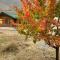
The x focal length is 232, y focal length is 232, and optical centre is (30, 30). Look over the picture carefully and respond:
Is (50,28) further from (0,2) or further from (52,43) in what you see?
(0,2)

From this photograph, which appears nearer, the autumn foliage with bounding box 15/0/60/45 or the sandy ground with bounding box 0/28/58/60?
the autumn foliage with bounding box 15/0/60/45

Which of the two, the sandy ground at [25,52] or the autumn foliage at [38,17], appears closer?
the autumn foliage at [38,17]

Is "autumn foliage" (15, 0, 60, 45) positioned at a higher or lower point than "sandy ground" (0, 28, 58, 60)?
higher

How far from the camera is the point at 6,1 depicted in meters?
42.9

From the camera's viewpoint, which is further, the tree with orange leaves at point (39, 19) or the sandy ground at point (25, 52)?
the sandy ground at point (25, 52)

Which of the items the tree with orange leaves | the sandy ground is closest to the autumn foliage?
the tree with orange leaves

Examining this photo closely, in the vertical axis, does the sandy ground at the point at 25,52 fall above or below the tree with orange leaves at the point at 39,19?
below

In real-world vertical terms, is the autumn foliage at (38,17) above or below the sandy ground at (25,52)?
above

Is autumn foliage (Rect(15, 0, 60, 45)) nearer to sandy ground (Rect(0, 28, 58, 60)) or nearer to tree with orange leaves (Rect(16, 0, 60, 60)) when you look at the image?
tree with orange leaves (Rect(16, 0, 60, 60))

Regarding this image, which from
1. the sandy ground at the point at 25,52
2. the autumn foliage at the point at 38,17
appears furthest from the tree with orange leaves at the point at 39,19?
the sandy ground at the point at 25,52

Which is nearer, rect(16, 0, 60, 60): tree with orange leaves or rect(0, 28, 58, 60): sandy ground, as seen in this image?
rect(16, 0, 60, 60): tree with orange leaves

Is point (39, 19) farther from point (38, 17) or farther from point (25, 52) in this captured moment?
point (25, 52)

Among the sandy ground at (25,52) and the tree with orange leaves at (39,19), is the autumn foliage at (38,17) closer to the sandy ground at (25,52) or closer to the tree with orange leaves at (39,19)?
the tree with orange leaves at (39,19)

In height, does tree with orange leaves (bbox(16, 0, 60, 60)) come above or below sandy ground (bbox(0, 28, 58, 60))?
above
